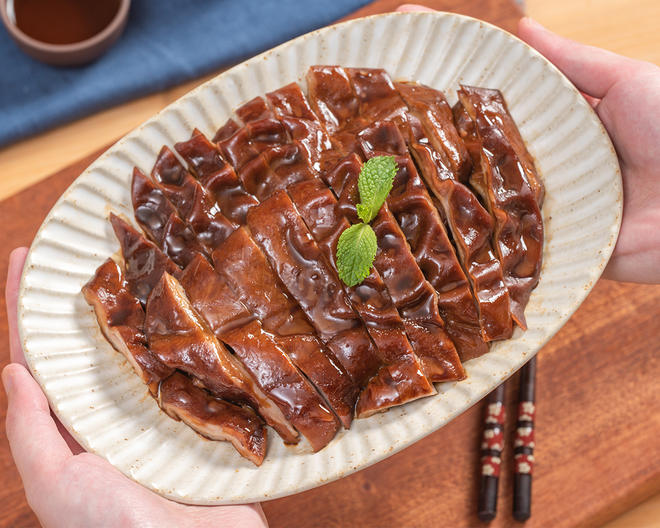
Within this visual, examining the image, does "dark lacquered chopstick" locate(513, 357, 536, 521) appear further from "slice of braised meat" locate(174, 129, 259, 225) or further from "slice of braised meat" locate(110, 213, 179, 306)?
"slice of braised meat" locate(110, 213, 179, 306)

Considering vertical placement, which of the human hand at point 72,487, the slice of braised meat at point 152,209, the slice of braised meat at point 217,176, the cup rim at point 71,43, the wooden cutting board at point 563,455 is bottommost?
the wooden cutting board at point 563,455

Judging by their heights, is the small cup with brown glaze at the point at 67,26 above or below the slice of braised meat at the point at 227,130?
above

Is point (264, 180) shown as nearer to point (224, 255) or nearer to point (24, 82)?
point (224, 255)

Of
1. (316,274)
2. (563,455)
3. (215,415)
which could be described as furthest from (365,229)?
(563,455)

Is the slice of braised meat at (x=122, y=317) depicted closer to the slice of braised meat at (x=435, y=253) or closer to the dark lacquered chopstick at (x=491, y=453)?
the slice of braised meat at (x=435, y=253)

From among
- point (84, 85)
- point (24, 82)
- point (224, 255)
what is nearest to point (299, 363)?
point (224, 255)

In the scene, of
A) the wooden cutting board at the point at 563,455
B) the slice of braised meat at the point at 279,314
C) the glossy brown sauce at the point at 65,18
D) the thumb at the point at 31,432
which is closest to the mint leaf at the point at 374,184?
the slice of braised meat at the point at 279,314
